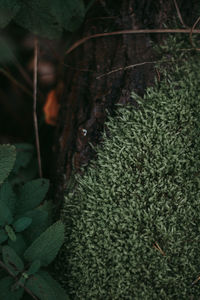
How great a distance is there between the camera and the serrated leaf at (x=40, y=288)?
3.89ft

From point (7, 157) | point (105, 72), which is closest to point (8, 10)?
point (105, 72)

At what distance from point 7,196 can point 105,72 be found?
0.81 meters

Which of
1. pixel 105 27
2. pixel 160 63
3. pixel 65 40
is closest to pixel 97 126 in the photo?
pixel 160 63

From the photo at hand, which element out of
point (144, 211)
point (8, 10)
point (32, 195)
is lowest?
point (144, 211)

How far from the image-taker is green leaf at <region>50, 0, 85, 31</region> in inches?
59.2

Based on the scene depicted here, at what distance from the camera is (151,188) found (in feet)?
4.33

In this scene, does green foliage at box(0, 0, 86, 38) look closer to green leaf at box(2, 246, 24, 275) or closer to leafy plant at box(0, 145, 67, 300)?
leafy plant at box(0, 145, 67, 300)

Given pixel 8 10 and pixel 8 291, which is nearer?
pixel 8 291

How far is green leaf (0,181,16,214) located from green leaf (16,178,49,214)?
1.6 inches

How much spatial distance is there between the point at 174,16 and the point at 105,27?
0.37 metres

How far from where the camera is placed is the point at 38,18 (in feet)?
5.14

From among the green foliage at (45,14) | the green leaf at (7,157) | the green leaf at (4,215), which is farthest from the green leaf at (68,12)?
the green leaf at (4,215)

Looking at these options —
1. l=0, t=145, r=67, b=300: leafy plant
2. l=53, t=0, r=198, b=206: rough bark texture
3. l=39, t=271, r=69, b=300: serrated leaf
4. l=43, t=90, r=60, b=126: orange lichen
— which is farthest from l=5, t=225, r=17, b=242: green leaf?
l=43, t=90, r=60, b=126: orange lichen

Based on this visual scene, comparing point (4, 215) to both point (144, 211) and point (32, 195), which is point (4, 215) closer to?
point (32, 195)
